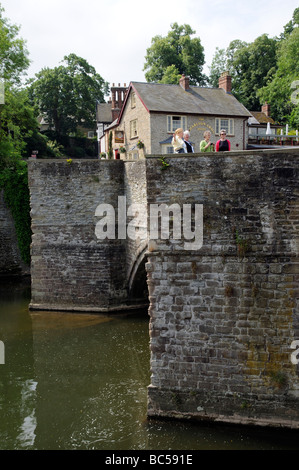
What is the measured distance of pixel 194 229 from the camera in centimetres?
715

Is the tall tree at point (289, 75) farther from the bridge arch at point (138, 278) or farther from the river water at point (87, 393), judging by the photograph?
the river water at point (87, 393)

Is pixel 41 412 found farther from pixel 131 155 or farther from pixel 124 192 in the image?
pixel 131 155

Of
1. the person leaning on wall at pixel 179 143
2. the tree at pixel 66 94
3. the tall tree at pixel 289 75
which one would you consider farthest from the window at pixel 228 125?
the tree at pixel 66 94

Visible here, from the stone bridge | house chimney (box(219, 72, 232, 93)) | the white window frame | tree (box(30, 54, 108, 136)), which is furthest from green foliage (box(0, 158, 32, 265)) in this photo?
tree (box(30, 54, 108, 136))

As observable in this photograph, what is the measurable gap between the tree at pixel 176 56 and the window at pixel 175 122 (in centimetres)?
2124

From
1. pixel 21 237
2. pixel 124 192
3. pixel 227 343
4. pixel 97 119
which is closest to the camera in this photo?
pixel 227 343

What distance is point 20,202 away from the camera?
20.4 metres

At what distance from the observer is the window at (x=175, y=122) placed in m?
25.8

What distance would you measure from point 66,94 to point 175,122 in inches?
931

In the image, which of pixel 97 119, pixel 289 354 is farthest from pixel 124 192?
pixel 97 119

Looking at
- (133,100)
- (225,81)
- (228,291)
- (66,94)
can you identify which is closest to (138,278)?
(228,291)

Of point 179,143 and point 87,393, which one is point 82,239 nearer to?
point 87,393

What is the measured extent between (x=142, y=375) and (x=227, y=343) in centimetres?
341

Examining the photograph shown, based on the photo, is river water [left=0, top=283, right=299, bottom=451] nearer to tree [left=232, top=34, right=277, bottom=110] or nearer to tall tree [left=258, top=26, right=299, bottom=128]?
tall tree [left=258, top=26, right=299, bottom=128]
